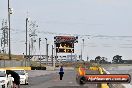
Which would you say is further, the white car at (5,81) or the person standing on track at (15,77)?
the person standing on track at (15,77)

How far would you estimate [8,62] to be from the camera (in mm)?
94562

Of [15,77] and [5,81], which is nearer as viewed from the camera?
[5,81]

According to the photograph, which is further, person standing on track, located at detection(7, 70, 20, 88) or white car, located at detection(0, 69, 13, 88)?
person standing on track, located at detection(7, 70, 20, 88)

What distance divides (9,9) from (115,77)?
6430 centimetres

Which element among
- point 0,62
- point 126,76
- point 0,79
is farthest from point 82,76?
point 0,62

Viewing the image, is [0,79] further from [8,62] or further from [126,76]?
[8,62]

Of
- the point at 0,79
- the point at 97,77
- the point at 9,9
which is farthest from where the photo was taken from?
the point at 9,9

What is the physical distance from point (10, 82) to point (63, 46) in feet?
217

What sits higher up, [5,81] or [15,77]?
[15,77]

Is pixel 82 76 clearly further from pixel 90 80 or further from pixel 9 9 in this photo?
pixel 9 9

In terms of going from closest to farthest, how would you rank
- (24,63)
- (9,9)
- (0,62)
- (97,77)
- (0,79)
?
(97,77) → (0,79) → (9,9) → (0,62) → (24,63)

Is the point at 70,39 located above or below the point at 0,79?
above

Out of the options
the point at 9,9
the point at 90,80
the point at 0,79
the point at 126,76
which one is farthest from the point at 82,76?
the point at 9,9

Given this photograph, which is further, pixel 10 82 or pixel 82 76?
pixel 10 82
